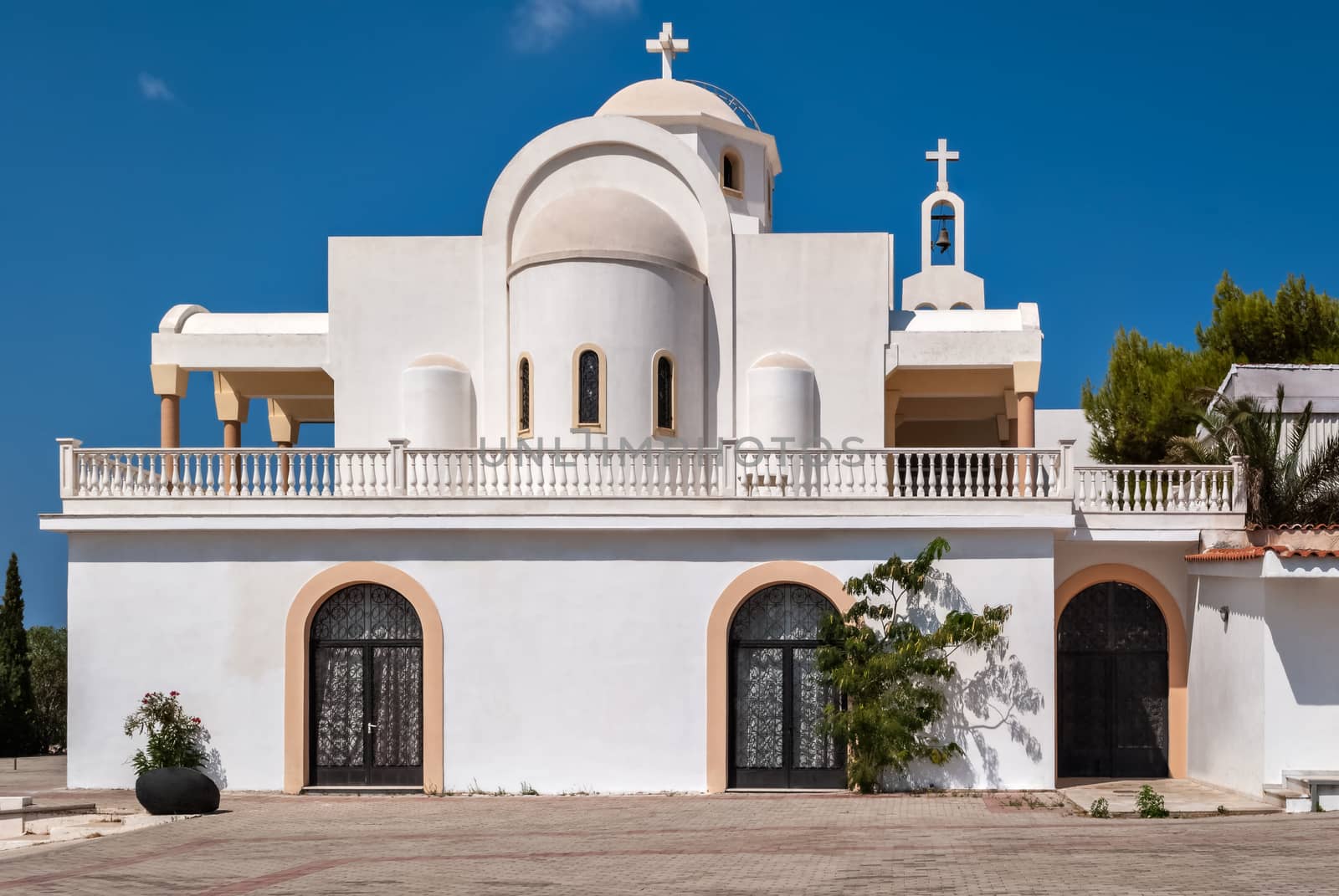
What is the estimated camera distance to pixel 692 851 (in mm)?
13117

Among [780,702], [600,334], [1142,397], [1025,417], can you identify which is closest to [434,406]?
[600,334]

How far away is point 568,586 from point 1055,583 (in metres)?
6.61

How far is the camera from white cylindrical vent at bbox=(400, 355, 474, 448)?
21.5 m

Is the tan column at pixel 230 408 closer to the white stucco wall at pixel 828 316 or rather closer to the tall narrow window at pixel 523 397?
the tall narrow window at pixel 523 397

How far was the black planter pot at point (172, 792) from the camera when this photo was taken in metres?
16.2

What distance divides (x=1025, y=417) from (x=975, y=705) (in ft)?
18.0

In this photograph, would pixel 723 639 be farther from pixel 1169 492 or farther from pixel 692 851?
pixel 1169 492

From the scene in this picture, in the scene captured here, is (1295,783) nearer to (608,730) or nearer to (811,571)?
(811,571)

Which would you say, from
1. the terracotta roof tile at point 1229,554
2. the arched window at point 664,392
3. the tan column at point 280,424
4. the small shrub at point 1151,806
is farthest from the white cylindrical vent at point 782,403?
the tan column at point 280,424

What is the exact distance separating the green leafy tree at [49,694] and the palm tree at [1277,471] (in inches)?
828

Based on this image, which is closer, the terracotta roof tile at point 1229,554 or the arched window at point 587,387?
the terracotta roof tile at point 1229,554

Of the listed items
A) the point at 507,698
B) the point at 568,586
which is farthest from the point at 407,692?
the point at 568,586

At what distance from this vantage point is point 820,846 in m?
13.1

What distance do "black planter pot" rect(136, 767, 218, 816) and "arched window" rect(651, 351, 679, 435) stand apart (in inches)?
321
